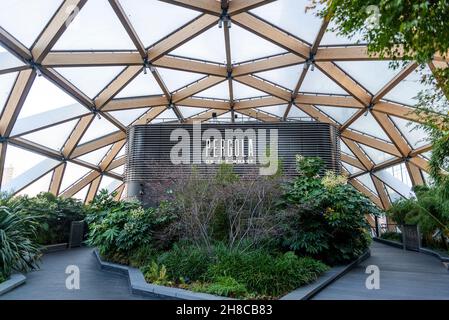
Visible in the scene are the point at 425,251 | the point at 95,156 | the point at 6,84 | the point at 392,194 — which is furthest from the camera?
the point at 392,194

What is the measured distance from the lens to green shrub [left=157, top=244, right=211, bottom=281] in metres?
4.69

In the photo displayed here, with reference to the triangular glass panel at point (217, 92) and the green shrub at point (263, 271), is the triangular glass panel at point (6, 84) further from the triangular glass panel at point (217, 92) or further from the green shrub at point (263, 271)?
the green shrub at point (263, 271)

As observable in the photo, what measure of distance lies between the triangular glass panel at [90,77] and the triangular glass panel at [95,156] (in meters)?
4.15

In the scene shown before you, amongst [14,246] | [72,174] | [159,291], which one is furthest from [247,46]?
[72,174]

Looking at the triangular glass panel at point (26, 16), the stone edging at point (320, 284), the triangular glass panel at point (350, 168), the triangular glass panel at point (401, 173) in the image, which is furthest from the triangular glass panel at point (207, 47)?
the triangular glass panel at point (350, 168)

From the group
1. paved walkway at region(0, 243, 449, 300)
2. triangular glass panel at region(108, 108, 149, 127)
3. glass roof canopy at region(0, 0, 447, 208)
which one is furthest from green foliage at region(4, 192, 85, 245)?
triangular glass panel at region(108, 108, 149, 127)

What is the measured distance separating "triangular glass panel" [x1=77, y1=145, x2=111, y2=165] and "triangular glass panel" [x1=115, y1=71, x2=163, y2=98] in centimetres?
391

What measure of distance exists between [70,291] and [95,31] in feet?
20.2

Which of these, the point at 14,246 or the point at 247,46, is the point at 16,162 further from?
the point at 247,46

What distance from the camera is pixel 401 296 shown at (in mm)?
4094

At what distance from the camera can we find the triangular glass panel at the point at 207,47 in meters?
8.72

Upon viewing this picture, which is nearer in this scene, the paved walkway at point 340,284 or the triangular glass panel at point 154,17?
the paved walkway at point 340,284

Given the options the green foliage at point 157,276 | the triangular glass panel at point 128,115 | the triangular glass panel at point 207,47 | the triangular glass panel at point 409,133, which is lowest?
the green foliage at point 157,276

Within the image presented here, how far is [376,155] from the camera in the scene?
14.0 m
